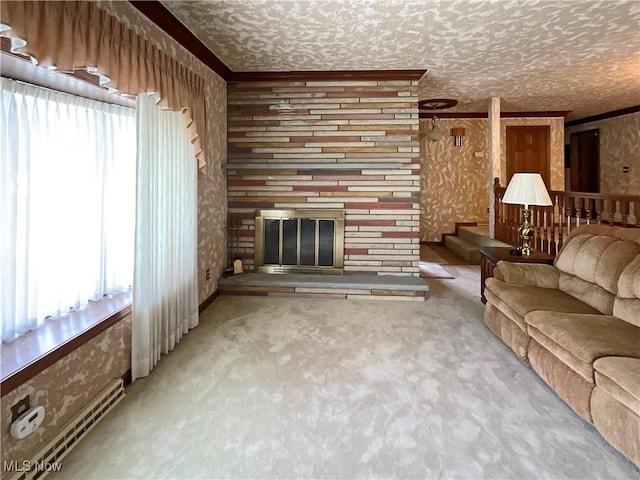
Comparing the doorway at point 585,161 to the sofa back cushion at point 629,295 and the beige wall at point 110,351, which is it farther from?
the beige wall at point 110,351

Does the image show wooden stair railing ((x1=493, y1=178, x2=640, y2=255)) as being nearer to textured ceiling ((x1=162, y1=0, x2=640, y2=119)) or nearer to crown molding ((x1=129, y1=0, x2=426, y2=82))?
textured ceiling ((x1=162, y1=0, x2=640, y2=119))

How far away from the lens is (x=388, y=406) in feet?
6.78

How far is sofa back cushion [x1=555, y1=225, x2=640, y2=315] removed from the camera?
238 centimetres

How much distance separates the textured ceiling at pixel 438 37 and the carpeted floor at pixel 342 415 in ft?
8.41

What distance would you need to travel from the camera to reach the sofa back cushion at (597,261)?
7.81 ft

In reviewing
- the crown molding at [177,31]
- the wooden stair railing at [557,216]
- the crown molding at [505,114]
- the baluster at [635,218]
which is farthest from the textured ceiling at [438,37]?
the crown molding at [505,114]

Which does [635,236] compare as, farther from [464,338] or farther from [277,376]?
[277,376]

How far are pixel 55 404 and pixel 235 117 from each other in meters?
3.51

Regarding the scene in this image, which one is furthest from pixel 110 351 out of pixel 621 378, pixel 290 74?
pixel 290 74

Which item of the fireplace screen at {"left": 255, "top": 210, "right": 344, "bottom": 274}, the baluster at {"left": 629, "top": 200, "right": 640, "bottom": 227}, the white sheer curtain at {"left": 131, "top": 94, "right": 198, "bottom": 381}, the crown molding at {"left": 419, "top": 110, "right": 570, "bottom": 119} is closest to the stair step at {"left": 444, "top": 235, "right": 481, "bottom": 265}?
the baluster at {"left": 629, "top": 200, "right": 640, "bottom": 227}

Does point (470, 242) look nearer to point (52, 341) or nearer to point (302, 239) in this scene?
point (302, 239)

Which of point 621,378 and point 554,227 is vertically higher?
point 554,227

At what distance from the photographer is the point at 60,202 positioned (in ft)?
6.89

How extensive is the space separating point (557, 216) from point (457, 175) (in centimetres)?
248
